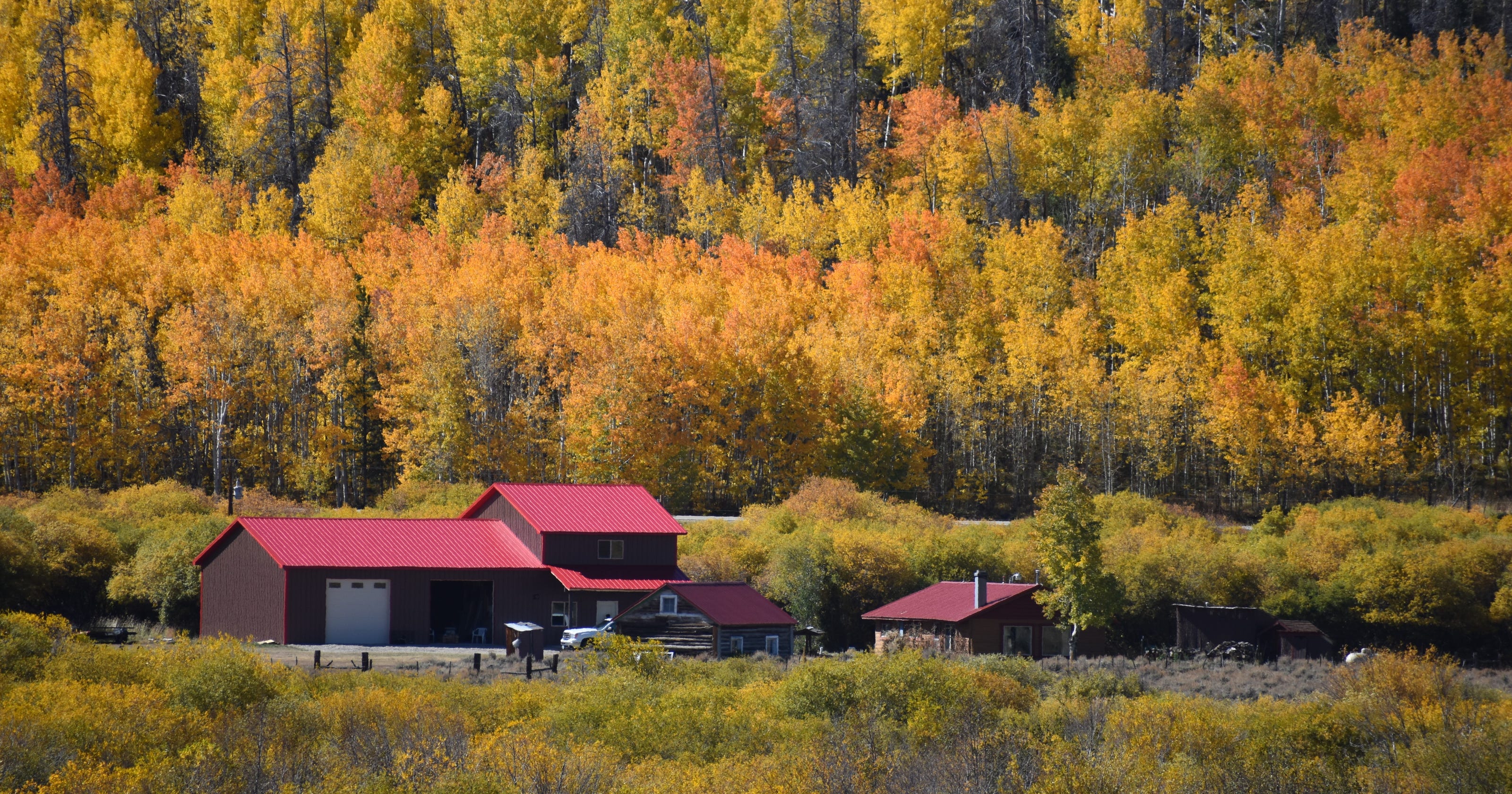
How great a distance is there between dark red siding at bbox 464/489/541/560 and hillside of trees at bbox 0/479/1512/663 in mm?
5537

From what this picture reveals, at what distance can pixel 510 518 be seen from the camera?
46688mm

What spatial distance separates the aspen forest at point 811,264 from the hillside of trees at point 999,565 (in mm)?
8397

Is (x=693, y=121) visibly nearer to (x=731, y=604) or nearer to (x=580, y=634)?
(x=580, y=634)

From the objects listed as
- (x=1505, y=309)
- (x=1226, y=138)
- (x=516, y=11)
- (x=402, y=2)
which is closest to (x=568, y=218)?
(x=516, y=11)

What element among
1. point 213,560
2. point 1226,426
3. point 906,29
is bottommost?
point 213,560

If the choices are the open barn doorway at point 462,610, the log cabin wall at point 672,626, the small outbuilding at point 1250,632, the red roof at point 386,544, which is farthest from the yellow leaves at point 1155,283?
the open barn doorway at point 462,610

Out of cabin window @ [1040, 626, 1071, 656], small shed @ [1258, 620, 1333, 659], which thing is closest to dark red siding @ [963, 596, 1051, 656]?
cabin window @ [1040, 626, 1071, 656]

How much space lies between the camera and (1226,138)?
2921 inches

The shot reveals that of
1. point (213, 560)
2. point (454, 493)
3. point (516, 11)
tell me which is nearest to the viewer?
point (213, 560)

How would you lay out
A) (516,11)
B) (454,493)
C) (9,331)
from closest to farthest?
(454,493)
(9,331)
(516,11)

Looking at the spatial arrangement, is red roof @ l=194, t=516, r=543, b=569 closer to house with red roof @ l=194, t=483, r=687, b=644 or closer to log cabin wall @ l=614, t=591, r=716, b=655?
house with red roof @ l=194, t=483, r=687, b=644

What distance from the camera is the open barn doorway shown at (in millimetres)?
44250

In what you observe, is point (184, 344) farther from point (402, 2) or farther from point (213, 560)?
point (402, 2)

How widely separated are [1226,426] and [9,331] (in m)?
50.1
